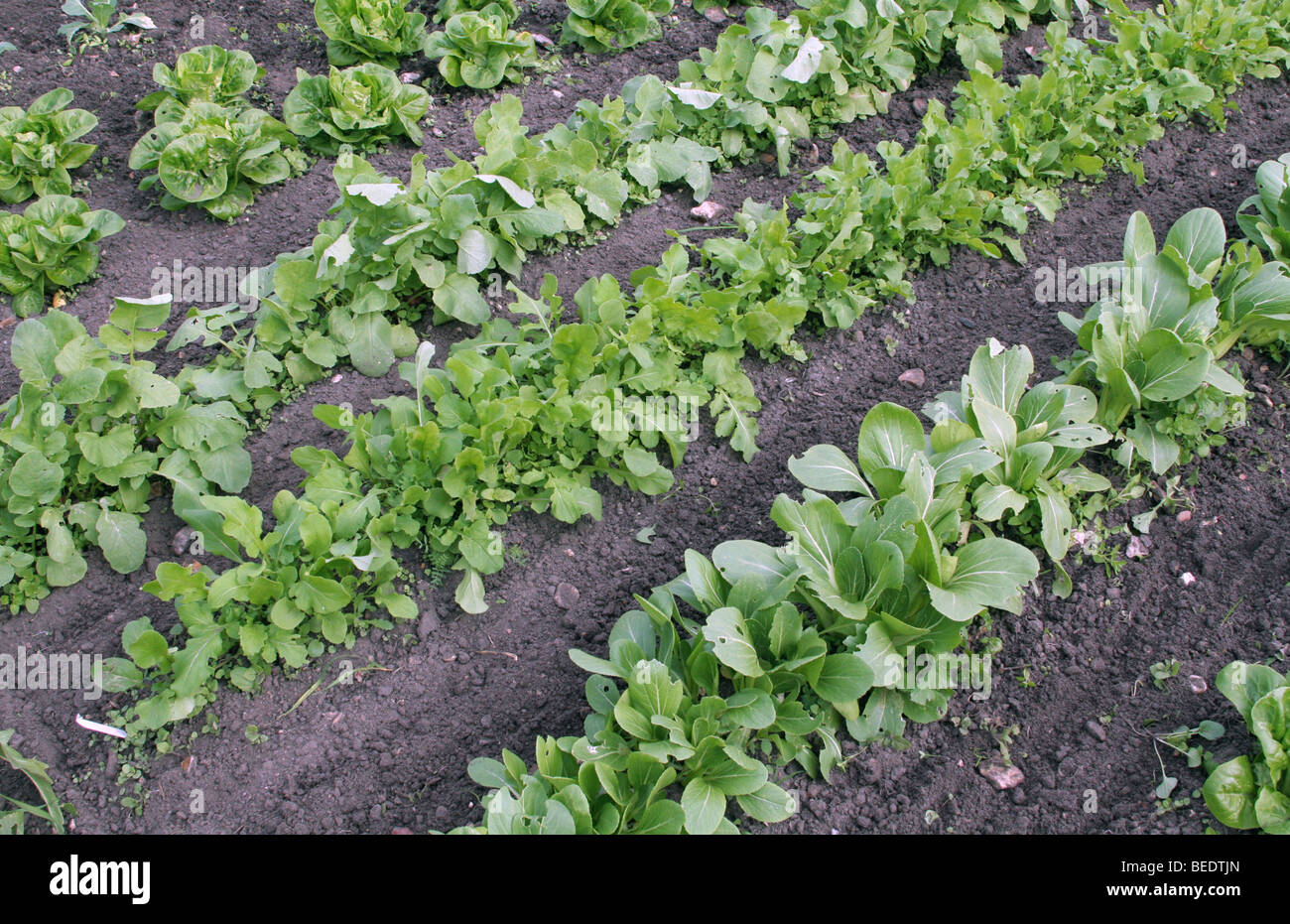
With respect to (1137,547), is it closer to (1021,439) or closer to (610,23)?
(1021,439)

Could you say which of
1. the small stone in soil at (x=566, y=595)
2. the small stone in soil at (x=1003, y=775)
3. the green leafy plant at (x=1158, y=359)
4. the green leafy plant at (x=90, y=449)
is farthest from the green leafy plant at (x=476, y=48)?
the small stone in soil at (x=1003, y=775)

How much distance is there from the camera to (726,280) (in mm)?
4316

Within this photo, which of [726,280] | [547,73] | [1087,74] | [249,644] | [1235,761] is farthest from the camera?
[547,73]

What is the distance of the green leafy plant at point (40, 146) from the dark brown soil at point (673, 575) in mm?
538

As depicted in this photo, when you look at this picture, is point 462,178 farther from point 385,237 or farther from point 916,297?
point 916,297

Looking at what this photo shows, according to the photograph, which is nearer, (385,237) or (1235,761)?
(1235,761)

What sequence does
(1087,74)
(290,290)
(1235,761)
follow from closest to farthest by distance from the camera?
(1235,761), (290,290), (1087,74)

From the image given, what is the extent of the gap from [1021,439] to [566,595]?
174 centimetres

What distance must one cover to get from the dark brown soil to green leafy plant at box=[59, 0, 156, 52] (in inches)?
69.4

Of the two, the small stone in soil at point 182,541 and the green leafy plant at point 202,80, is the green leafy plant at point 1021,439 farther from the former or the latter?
the green leafy plant at point 202,80

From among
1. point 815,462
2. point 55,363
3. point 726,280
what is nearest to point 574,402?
point 815,462

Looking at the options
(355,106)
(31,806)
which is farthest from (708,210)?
(31,806)

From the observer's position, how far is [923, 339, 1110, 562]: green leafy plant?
3.31 meters

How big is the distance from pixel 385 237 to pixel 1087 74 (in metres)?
3.71
